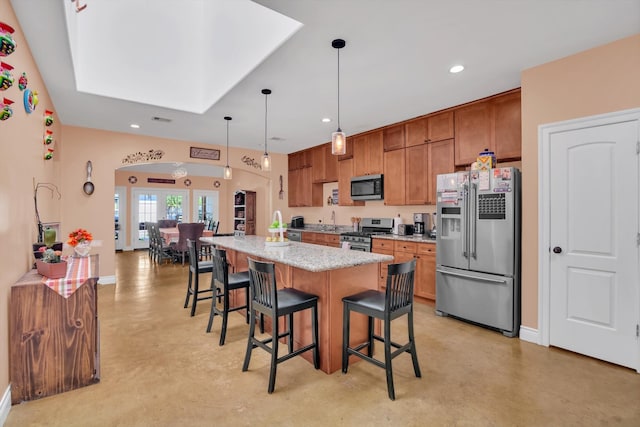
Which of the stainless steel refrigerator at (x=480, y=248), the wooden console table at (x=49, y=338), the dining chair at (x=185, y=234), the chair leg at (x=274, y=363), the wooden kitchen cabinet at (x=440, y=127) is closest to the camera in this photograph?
the wooden console table at (x=49, y=338)

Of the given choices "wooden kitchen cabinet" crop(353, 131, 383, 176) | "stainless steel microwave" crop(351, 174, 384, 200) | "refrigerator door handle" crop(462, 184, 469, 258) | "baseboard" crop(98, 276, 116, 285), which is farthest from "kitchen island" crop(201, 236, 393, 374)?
"baseboard" crop(98, 276, 116, 285)

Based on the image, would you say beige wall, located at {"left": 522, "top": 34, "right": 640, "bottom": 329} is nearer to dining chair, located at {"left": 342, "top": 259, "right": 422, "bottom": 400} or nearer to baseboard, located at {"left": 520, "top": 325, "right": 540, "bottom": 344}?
baseboard, located at {"left": 520, "top": 325, "right": 540, "bottom": 344}

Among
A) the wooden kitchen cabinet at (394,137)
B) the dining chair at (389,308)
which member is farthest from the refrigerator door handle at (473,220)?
the wooden kitchen cabinet at (394,137)

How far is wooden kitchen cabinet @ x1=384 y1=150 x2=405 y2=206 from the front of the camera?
15.8 feet

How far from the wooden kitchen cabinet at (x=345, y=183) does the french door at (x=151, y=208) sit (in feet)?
21.9

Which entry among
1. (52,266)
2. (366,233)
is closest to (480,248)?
(366,233)

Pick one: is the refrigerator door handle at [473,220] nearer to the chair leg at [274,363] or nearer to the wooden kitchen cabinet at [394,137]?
the wooden kitchen cabinet at [394,137]

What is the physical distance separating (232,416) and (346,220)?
4.56 m

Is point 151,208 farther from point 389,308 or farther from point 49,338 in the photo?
point 389,308

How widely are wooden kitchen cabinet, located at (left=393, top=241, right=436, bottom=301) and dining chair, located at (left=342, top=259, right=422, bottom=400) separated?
1.66 m

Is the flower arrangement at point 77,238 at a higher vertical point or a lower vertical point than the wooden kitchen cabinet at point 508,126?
lower

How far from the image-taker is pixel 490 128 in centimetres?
377

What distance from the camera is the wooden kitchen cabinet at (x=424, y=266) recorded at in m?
4.00

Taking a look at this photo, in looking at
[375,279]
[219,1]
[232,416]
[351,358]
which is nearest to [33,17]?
[219,1]
